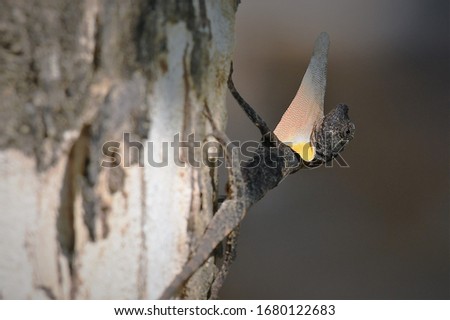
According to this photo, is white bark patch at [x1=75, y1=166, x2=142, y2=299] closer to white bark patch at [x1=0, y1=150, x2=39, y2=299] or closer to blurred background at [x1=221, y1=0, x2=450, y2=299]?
white bark patch at [x1=0, y1=150, x2=39, y2=299]

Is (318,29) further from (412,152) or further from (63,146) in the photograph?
(63,146)

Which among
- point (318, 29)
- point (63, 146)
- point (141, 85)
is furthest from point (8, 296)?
point (318, 29)

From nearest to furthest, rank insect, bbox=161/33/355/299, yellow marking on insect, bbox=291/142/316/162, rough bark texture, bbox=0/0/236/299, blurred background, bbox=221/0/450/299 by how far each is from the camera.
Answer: rough bark texture, bbox=0/0/236/299
insect, bbox=161/33/355/299
yellow marking on insect, bbox=291/142/316/162
blurred background, bbox=221/0/450/299

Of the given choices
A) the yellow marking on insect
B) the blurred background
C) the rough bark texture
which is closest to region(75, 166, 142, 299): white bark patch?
the rough bark texture

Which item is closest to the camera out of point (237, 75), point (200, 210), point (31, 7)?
point (31, 7)
